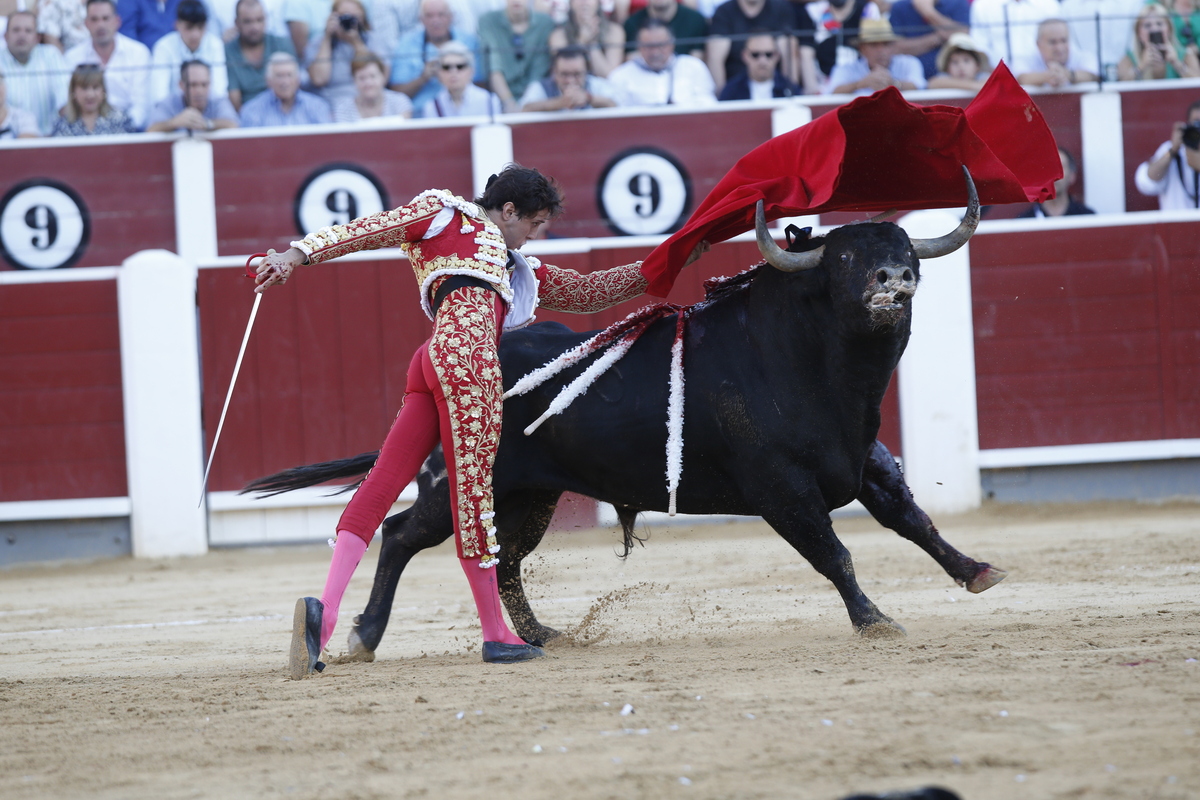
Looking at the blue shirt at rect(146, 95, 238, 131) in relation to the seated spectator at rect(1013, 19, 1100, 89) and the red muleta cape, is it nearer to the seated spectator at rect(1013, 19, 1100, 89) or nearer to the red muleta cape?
the seated spectator at rect(1013, 19, 1100, 89)

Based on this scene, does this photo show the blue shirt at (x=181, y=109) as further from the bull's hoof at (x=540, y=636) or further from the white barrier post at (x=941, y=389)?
the bull's hoof at (x=540, y=636)

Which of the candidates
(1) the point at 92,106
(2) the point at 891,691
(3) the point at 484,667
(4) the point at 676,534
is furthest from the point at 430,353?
(1) the point at 92,106

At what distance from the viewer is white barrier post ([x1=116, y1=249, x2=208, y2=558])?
7.01 m

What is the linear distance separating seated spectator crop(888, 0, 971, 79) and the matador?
200 inches

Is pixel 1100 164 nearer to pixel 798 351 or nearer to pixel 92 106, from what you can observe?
pixel 798 351

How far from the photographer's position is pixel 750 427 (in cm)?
331

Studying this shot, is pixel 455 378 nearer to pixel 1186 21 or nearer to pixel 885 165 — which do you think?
pixel 885 165

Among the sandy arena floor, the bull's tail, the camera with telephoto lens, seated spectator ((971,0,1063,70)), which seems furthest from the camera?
seated spectator ((971,0,1063,70))

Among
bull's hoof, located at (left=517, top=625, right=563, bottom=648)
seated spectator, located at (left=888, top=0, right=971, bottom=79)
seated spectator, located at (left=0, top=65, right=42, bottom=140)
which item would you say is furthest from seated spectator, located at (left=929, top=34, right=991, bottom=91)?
seated spectator, located at (left=0, top=65, right=42, bottom=140)

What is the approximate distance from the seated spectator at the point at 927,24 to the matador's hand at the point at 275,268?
18.5 ft

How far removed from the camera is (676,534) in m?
6.88

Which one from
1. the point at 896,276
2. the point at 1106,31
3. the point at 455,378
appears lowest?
the point at 455,378

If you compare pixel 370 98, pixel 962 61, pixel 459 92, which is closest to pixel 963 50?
pixel 962 61

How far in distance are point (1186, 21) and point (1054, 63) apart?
87 cm
